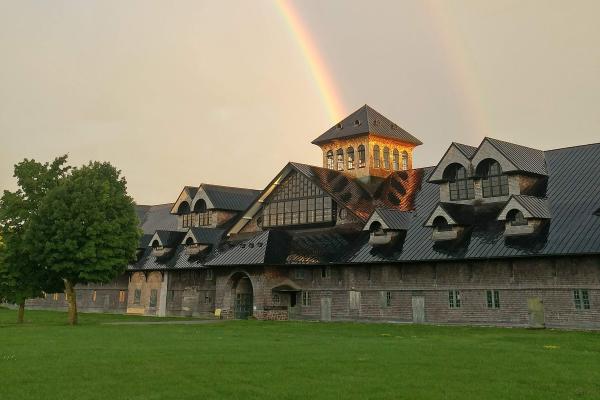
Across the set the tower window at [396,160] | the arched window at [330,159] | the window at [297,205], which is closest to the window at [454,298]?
the window at [297,205]

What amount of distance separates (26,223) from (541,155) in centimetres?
3805

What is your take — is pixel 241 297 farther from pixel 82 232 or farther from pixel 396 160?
pixel 396 160

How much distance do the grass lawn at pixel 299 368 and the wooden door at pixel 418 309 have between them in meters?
14.1

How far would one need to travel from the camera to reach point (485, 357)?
20.1 meters

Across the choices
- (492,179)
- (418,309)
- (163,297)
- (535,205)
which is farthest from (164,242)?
(535,205)

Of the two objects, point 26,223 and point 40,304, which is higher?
point 26,223

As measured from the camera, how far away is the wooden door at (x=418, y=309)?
41.8m

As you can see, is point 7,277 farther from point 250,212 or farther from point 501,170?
point 501,170

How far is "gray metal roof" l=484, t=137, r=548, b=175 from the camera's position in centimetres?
4184

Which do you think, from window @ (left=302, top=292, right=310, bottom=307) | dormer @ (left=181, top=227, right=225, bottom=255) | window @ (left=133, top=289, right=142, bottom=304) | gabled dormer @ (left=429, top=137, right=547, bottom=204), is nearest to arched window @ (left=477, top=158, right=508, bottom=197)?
gabled dormer @ (left=429, top=137, right=547, bottom=204)

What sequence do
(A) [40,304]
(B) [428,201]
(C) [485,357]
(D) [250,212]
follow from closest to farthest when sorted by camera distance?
(C) [485,357]
(B) [428,201]
(D) [250,212]
(A) [40,304]

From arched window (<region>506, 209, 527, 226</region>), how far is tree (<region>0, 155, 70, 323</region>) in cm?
3208

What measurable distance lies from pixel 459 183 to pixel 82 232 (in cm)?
2720

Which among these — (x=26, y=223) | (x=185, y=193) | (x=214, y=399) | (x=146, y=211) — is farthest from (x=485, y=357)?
(x=146, y=211)
